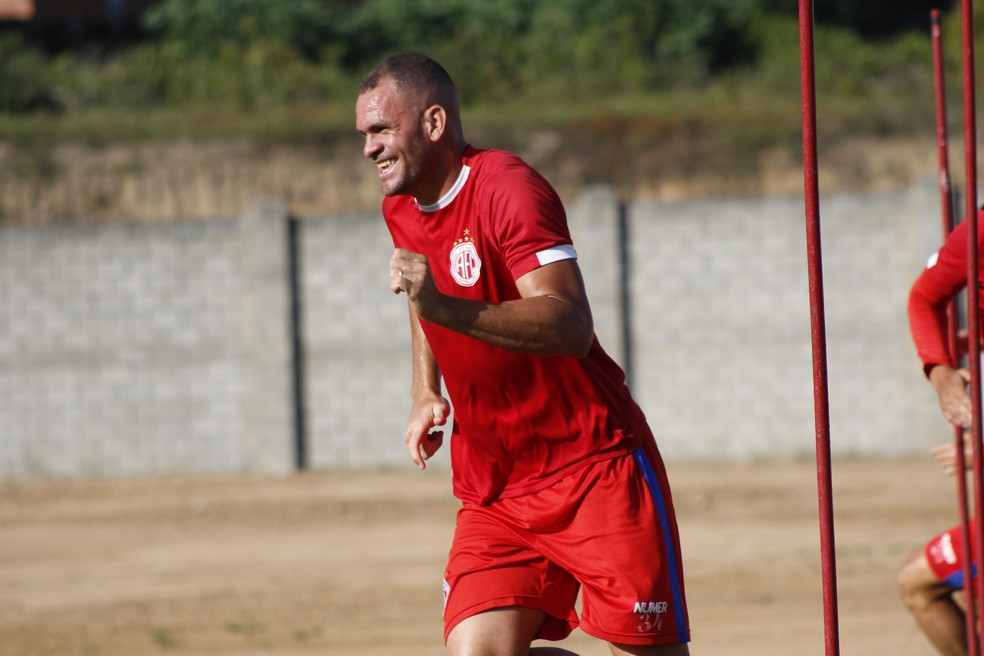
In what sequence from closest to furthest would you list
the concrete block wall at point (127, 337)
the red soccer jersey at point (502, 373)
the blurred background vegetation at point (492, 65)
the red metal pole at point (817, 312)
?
the red metal pole at point (817, 312), the red soccer jersey at point (502, 373), the concrete block wall at point (127, 337), the blurred background vegetation at point (492, 65)

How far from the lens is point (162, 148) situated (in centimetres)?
2438

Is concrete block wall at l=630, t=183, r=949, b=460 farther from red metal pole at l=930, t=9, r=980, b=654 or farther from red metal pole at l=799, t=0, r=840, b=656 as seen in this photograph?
red metal pole at l=799, t=0, r=840, b=656

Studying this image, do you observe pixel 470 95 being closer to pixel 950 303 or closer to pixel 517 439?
pixel 950 303

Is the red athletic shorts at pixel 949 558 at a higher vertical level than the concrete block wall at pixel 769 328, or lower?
lower

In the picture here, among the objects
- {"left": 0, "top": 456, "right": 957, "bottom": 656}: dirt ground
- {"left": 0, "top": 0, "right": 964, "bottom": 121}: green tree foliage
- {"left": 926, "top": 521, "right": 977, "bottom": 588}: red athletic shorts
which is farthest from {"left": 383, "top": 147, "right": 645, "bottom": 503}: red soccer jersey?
{"left": 0, "top": 0, "right": 964, "bottom": 121}: green tree foliage

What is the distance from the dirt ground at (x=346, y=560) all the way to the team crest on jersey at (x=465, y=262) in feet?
12.7

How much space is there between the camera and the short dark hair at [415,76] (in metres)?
3.75

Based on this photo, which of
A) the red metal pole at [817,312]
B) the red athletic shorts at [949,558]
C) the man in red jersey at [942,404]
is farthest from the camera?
the red athletic shorts at [949,558]

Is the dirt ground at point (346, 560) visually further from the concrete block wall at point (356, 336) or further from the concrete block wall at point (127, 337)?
the concrete block wall at point (127, 337)

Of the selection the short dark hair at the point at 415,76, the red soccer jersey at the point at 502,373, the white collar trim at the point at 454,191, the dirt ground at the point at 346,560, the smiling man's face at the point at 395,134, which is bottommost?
the dirt ground at the point at 346,560

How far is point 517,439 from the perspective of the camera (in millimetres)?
3893

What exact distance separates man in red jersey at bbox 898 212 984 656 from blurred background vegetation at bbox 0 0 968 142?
19.5 metres

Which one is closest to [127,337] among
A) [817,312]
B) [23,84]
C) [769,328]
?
[769,328]

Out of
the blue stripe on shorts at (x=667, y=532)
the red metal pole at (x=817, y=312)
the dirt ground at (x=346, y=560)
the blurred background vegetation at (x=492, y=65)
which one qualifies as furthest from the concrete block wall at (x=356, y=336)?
the red metal pole at (x=817, y=312)
